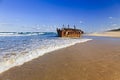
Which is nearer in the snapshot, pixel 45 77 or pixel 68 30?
pixel 45 77

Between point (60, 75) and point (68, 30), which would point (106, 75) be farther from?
point (68, 30)

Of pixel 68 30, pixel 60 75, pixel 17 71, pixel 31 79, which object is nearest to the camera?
pixel 31 79

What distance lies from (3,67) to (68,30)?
43360mm

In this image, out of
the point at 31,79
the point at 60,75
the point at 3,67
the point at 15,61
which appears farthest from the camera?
the point at 15,61

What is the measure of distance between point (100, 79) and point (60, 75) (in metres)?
1.29

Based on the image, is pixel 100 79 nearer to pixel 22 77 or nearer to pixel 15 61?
pixel 22 77

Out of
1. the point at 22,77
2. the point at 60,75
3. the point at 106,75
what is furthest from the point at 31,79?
the point at 106,75

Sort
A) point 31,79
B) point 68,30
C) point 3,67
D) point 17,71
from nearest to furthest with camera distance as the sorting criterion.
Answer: point 31,79 → point 17,71 → point 3,67 → point 68,30

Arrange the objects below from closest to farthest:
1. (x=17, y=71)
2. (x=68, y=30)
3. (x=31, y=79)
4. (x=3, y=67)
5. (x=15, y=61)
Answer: (x=31, y=79) → (x=17, y=71) → (x=3, y=67) → (x=15, y=61) → (x=68, y=30)

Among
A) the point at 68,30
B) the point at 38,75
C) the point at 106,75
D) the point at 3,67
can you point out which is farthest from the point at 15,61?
the point at 68,30

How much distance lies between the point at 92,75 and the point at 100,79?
51 centimetres

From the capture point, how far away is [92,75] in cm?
619

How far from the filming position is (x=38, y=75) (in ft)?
20.2

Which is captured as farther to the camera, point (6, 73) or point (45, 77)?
point (6, 73)
